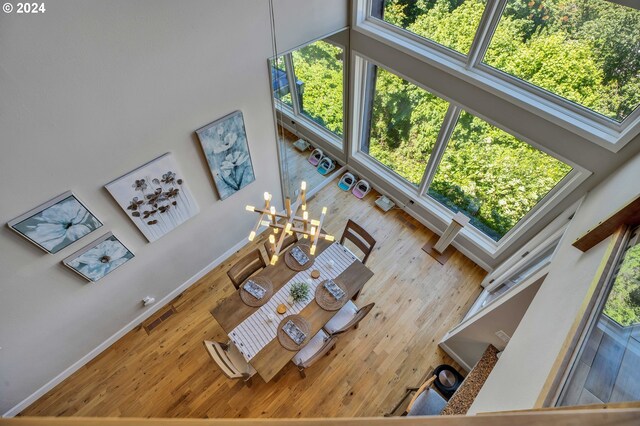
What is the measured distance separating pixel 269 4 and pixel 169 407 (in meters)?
4.47

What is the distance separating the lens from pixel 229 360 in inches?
134

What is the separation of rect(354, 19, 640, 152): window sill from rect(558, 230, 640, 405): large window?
5.22 feet

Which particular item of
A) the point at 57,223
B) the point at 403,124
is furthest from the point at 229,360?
the point at 403,124

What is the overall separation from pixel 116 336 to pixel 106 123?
2.86 metres

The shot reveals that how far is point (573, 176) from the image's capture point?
320cm

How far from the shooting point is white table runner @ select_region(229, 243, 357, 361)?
3279mm

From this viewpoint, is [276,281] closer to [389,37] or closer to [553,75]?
[389,37]

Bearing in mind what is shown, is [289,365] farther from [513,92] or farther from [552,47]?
[552,47]

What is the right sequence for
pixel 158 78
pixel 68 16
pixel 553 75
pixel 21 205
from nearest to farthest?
pixel 68 16, pixel 21 205, pixel 158 78, pixel 553 75

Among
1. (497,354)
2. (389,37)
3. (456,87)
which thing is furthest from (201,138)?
(497,354)

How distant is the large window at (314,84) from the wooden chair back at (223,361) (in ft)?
9.35

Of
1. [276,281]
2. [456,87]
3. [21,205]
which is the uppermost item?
[456,87]

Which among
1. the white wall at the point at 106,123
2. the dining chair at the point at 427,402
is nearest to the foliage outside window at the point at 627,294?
the dining chair at the point at 427,402

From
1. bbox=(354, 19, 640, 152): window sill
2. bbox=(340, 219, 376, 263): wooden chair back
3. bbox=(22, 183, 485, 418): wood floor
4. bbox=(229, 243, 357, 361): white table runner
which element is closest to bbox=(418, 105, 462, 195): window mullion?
bbox=(354, 19, 640, 152): window sill
